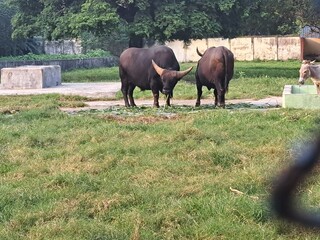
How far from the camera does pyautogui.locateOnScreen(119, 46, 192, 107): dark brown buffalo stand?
11328mm

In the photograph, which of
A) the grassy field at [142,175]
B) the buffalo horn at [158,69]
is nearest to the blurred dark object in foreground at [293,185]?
the grassy field at [142,175]

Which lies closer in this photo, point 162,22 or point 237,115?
point 237,115

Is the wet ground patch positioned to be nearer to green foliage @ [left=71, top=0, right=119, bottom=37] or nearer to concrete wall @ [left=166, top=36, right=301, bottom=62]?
green foliage @ [left=71, top=0, right=119, bottom=37]

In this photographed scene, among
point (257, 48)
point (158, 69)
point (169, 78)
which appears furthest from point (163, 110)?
point (257, 48)

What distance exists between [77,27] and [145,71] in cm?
669

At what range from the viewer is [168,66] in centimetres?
1175

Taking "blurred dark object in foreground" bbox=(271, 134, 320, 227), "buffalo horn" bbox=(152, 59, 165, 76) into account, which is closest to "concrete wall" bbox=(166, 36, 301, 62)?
"buffalo horn" bbox=(152, 59, 165, 76)

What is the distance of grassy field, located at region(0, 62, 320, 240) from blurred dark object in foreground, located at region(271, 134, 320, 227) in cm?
133

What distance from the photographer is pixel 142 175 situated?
207 inches

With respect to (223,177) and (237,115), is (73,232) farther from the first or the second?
(237,115)

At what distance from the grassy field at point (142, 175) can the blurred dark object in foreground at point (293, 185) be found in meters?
1.33

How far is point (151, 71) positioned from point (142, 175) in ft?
22.0

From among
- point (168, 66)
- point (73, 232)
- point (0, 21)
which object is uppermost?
point (0, 21)

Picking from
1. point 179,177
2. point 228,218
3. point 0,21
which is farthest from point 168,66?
point 0,21
